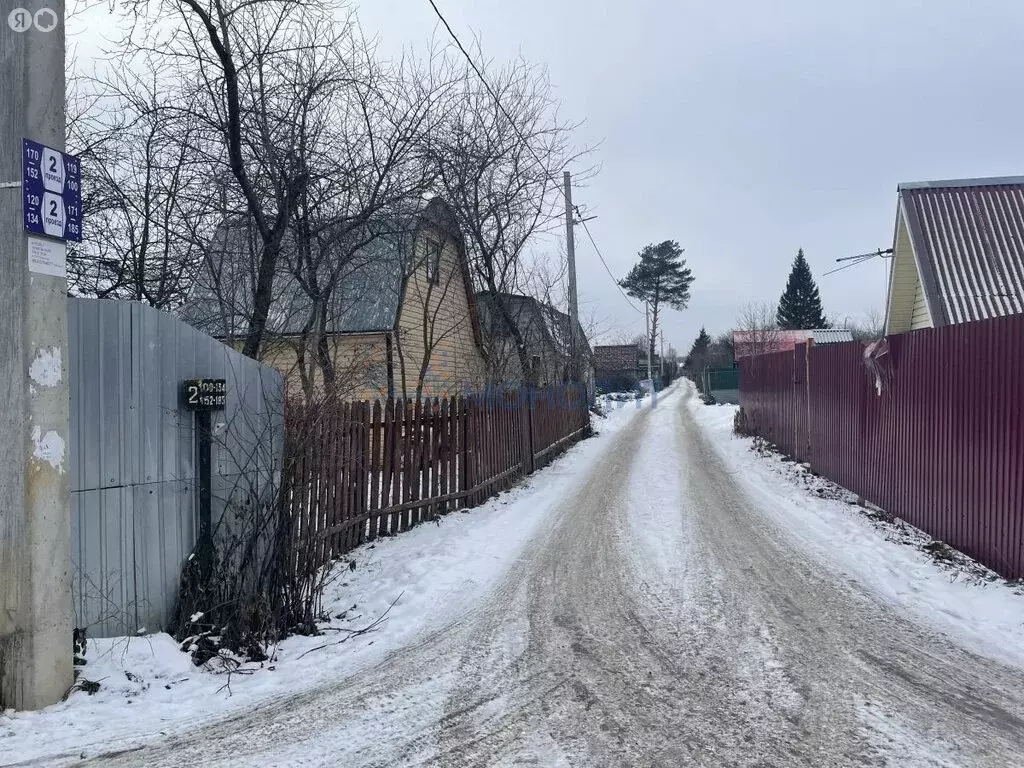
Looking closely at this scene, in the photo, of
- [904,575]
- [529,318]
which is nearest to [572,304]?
[529,318]

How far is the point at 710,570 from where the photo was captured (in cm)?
603

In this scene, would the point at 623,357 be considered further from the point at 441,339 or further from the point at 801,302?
the point at 441,339

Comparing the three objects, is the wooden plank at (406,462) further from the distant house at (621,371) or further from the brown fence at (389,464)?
the distant house at (621,371)

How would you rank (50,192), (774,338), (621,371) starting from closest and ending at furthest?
(50,192)
(774,338)
(621,371)

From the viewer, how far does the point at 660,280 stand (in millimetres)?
66625

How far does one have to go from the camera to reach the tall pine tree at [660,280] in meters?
66.4

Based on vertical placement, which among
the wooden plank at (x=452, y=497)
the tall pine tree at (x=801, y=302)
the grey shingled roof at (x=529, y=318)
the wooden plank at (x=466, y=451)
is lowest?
the wooden plank at (x=452, y=497)

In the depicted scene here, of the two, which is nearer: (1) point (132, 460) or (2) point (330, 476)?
(1) point (132, 460)

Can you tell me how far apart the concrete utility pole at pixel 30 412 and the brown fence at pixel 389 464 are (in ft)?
4.94

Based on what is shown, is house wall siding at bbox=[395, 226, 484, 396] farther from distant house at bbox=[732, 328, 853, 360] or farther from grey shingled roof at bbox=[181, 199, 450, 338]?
distant house at bbox=[732, 328, 853, 360]

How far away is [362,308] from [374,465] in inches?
356

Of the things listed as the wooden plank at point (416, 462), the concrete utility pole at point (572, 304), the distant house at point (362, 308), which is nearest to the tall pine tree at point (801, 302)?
the concrete utility pole at point (572, 304)

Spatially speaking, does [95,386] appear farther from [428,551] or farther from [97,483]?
[428,551]

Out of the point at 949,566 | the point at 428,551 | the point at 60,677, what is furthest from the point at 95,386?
the point at 949,566
